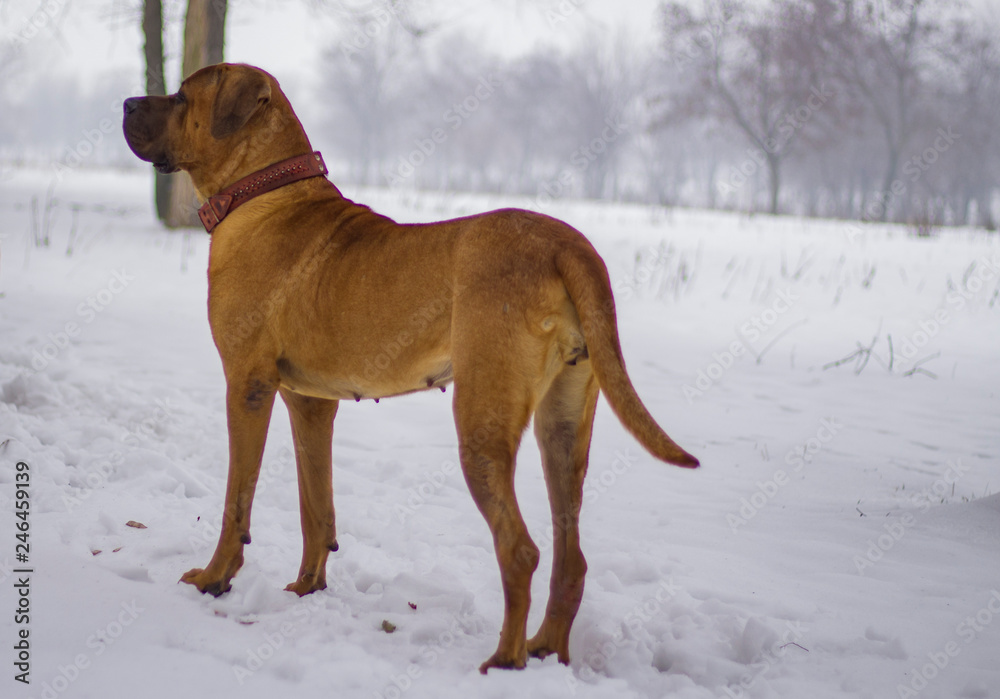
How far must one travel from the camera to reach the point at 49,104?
328 ft

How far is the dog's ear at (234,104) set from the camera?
2.83 metres

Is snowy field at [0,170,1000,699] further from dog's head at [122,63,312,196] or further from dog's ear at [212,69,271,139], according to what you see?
dog's ear at [212,69,271,139]

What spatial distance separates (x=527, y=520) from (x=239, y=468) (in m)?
1.61

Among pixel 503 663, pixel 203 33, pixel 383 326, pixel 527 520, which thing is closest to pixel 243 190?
pixel 383 326

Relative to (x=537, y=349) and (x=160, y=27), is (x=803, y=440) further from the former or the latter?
(x=160, y=27)

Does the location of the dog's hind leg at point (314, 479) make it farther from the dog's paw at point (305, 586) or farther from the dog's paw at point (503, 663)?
the dog's paw at point (503, 663)

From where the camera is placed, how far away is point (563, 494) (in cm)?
261

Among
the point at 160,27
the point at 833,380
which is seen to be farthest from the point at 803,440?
the point at 160,27

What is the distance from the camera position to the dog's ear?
2.83 m

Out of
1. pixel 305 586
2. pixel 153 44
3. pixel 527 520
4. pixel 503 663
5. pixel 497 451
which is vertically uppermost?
pixel 153 44

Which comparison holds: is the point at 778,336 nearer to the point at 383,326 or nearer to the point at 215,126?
the point at 383,326

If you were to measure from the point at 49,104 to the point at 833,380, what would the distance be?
382 ft

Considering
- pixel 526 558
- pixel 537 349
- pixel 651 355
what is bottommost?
pixel 651 355

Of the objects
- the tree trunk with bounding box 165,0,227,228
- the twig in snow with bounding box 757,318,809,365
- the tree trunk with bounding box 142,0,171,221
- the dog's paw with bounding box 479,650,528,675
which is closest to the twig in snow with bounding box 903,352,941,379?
the twig in snow with bounding box 757,318,809,365
